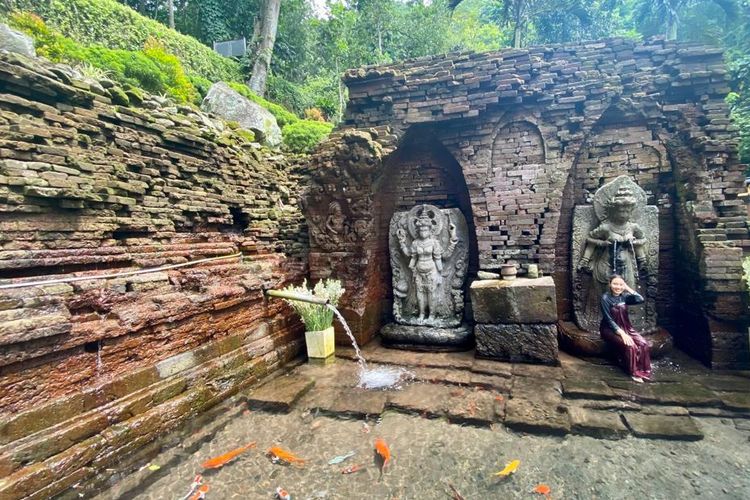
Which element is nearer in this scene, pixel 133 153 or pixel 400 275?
pixel 133 153

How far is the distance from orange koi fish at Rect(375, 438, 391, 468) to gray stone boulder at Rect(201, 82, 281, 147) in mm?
8144

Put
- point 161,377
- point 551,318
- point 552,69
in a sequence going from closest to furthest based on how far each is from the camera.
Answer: point 161,377 → point 551,318 → point 552,69

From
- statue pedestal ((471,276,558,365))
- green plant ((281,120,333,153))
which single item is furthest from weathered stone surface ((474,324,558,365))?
green plant ((281,120,333,153))

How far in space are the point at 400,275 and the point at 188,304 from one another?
363 cm

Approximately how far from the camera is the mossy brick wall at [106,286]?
2812 millimetres

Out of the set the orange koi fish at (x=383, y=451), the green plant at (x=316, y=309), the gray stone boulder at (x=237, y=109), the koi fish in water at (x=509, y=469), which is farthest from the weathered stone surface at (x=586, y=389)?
the gray stone boulder at (x=237, y=109)

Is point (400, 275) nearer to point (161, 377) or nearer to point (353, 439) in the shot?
point (353, 439)

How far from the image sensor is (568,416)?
11.9ft

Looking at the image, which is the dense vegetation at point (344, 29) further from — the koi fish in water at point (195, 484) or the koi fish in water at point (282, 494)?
the koi fish in water at point (282, 494)

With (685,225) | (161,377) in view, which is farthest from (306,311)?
(685,225)

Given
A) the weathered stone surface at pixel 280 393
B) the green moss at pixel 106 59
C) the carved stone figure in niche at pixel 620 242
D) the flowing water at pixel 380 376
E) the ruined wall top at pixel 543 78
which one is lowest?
the flowing water at pixel 380 376

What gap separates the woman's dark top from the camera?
15.1 ft

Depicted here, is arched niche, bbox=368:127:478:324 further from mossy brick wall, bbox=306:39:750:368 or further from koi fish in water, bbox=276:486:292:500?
koi fish in water, bbox=276:486:292:500

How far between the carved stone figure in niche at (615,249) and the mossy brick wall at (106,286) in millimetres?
4916
